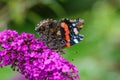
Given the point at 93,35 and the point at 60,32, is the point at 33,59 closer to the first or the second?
the point at 60,32

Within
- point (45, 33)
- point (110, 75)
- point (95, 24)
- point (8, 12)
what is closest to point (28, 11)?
point (8, 12)

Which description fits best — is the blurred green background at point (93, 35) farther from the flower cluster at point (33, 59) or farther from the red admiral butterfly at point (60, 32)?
the flower cluster at point (33, 59)

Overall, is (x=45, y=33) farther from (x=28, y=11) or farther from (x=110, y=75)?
(x=28, y=11)

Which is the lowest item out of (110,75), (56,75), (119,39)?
(56,75)

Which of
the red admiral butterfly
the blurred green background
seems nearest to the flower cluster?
the red admiral butterfly

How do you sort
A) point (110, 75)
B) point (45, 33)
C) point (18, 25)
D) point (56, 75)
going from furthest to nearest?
point (18, 25) < point (110, 75) < point (45, 33) < point (56, 75)

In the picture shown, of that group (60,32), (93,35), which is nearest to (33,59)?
(60,32)
